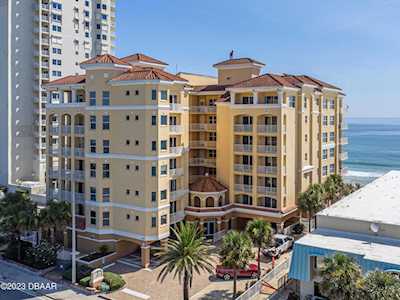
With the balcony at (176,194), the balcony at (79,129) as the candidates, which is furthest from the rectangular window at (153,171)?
the balcony at (79,129)

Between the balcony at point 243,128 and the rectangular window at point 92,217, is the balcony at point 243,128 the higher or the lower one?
the higher one

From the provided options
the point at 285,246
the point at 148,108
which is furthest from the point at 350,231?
the point at 148,108

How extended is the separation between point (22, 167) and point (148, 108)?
144ft

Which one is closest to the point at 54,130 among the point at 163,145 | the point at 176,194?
the point at 163,145

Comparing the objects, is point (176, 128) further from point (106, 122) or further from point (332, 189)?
point (332, 189)

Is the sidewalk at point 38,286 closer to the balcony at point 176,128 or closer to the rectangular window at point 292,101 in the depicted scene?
the balcony at point 176,128

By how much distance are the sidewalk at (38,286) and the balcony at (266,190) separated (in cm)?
2081

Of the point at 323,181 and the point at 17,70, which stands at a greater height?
the point at 17,70

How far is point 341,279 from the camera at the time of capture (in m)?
22.0

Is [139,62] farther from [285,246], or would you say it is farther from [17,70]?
[17,70]

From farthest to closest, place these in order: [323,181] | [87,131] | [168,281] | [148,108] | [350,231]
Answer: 1. [323,181]
2. [87,131]
3. [148,108]
4. [168,281]
5. [350,231]

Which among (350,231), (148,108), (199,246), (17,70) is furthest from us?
(17,70)

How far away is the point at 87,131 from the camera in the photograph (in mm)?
41469

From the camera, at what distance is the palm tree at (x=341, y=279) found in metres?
21.7
